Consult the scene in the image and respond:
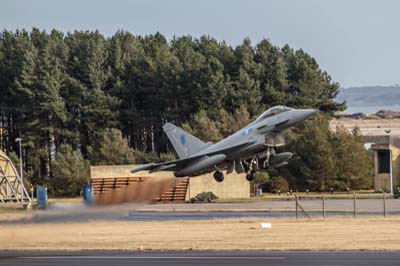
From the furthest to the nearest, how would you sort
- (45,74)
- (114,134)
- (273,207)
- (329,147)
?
(45,74) → (114,134) → (329,147) → (273,207)

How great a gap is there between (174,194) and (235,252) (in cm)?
4037

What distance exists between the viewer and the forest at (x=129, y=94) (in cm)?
10025

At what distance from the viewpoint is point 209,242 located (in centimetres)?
3981

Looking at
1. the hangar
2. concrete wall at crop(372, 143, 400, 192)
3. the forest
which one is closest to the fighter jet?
A: the hangar

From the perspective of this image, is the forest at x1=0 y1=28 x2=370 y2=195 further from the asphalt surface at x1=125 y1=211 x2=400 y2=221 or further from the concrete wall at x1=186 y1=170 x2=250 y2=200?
the asphalt surface at x1=125 y1=211 x2=400 y2=221

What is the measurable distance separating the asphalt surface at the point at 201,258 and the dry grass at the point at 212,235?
2.29 metres

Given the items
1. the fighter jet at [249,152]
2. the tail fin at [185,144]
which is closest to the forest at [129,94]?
the tail fin at [185,144]

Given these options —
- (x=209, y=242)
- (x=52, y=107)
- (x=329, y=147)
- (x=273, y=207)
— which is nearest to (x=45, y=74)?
(x=52, y=107)

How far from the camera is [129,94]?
355 ft

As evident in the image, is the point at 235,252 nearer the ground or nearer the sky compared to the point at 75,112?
nearer the ground

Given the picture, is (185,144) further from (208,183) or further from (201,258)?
(201,258)

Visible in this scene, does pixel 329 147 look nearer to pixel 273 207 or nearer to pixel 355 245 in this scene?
pixel 273 207

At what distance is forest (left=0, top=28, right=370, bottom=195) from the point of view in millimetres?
100250

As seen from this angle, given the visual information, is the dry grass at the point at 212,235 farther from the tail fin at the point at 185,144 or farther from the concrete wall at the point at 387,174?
the concrete wall at the point at 387,174
